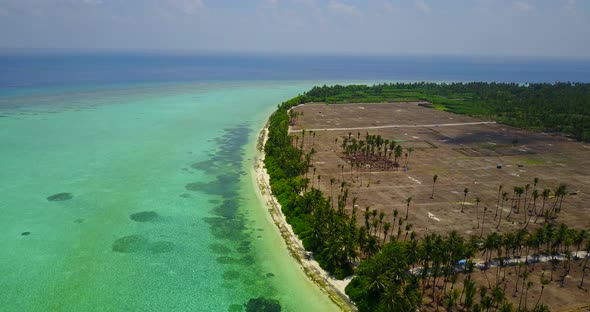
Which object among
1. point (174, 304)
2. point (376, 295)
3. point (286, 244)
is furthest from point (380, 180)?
point (174, 304)

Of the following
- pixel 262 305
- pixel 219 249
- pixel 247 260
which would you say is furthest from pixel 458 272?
pixel 219 249

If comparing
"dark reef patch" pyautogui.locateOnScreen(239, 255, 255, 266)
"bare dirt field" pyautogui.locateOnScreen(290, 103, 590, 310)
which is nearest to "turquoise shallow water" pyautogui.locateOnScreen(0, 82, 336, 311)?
"dark reef patch" pyautogui.locateOnScreen(239, 255, 255, 266)

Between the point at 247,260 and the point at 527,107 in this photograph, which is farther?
the point at 527,107

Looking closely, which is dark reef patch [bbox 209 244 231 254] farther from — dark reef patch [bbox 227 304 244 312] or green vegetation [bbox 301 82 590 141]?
green vegetation [bbox 301 82 590 141]

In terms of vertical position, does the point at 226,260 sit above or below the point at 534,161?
below

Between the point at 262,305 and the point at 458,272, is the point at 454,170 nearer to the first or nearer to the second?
the point at 458,272

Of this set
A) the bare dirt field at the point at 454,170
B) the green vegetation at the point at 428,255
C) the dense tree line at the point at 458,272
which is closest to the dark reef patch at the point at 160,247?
the green vegetation at the point at 428,255

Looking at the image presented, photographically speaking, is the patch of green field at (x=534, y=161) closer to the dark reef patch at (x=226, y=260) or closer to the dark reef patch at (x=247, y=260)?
the dark reef patch at (x=247, y=260)

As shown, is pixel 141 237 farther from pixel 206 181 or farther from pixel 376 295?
pixel 376 295
